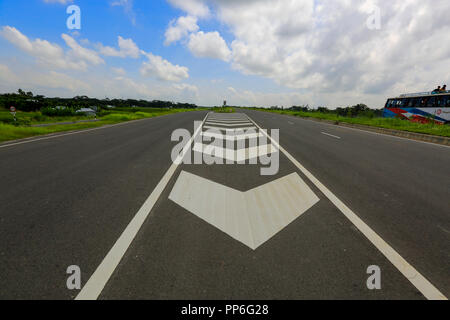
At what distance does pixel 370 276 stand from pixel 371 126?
16465 mm

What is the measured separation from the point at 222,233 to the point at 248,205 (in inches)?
28.3

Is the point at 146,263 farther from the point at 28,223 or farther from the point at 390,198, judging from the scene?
the point at 390,198

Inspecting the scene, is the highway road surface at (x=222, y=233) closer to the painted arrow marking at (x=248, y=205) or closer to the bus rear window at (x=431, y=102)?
the painted arrow marking at (x=248, y=205)

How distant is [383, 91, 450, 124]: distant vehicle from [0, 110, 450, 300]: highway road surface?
18030 millimetres

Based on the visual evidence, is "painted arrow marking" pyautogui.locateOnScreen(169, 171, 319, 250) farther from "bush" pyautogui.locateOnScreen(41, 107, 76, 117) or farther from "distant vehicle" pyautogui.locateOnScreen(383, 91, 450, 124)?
"bush" pyautogui.locateOnScreen(41, 107, 76, 117)

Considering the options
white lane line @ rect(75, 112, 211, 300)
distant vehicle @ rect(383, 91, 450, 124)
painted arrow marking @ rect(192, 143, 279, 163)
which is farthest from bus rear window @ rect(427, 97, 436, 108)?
white lane line @ rect(75, 112, 211, 300)

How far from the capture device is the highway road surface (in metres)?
1.57

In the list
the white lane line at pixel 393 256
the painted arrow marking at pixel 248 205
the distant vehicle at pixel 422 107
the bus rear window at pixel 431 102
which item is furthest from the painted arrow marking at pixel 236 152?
the bus rear window at pixel 431 102

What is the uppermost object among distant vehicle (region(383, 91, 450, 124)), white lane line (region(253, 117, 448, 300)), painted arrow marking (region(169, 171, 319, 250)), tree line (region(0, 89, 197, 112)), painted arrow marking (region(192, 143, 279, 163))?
tree line (region(0, 89, 197, 112))

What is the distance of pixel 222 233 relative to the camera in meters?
2.18

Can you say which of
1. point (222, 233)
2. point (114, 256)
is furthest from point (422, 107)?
point (114, 256)

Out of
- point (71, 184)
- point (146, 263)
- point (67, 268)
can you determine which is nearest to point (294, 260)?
point (146, 263)

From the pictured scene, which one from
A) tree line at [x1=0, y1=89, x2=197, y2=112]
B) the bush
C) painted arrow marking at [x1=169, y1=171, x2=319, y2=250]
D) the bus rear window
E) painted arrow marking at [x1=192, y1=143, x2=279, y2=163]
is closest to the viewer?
painted arrow marking at [x1=169, y1=171, x2=319, y2=250]

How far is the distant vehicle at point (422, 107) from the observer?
15.6m
